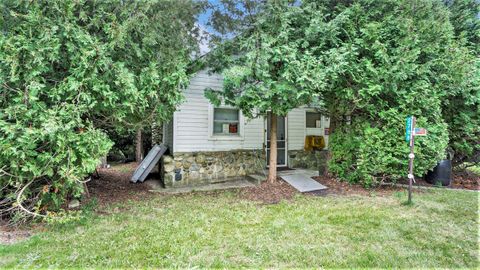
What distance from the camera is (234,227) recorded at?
3850 millimetres

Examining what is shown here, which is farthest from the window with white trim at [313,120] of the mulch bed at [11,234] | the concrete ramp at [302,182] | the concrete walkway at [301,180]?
the mulch bed at [11,234]

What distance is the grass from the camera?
2854 millimetres

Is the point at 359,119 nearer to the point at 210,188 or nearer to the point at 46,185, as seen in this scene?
the point at 210,188

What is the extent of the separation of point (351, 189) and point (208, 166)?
3925 millimetres

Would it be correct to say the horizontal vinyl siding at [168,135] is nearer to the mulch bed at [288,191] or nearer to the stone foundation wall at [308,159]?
the mulch bed at [288,191]

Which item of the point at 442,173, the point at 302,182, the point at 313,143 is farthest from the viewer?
the point at 313,143

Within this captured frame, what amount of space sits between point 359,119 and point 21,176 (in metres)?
6.96

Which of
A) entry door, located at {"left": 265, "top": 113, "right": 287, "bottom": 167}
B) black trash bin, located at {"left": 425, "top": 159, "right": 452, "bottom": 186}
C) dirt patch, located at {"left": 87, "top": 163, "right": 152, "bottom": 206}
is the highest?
entry door, located at {"left": 265, "top": 113, "right": 287, "bottom": 167}

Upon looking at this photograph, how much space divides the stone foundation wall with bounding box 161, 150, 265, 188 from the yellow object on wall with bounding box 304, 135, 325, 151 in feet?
5.73

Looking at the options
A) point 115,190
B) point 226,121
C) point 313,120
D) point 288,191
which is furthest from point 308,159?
point 115,190

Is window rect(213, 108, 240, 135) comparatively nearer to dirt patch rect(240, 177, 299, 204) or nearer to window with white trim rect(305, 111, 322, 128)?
dirt patch rect(240, 177, 299, 204)

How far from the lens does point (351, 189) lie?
6.37 metres

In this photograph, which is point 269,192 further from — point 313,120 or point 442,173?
point 442,173

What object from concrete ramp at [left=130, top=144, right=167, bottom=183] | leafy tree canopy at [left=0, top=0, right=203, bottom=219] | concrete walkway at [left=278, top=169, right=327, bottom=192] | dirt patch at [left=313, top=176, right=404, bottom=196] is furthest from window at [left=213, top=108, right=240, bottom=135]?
leafy tree canopy at [left=0, top=0, right=203, bottom=219]
